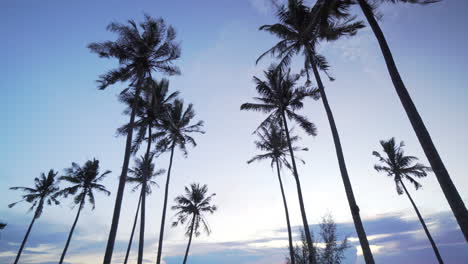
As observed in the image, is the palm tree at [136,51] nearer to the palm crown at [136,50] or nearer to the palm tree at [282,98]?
the palm crown at [136,50]

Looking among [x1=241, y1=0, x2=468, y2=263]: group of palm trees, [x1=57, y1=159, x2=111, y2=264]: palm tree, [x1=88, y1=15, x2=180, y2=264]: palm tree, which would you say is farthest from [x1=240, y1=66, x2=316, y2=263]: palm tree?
[x1=57, y1=159, x2=111, y2=264]: palm tree

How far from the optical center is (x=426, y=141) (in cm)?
509

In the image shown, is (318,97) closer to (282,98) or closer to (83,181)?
(282,98)

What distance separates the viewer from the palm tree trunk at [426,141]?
438 centimetres

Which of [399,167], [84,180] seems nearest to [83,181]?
[84,180]

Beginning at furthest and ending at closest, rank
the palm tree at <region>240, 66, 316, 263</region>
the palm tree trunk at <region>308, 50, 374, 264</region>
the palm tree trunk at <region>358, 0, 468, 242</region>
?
the palm tree at <region>240, 66, 316, 263</region>
the palm tree trunk at <region>308, 50, 374, 264</region>
the palm tree trunk at <region>358, 0, 468, 242</region>

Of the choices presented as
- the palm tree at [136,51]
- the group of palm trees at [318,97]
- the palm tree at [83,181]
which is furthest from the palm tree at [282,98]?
the palm tree at [83,181]

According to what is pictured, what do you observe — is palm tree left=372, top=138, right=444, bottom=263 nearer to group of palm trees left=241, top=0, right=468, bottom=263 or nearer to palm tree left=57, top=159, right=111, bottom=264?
group of palm trees left=241, top=0, right=468, bottom=263

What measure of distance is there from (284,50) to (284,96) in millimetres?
4510

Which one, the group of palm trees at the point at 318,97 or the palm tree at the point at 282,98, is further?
the palm tree at the point at 282,98

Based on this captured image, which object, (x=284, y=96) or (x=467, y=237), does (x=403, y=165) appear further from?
(x=467, y=237)

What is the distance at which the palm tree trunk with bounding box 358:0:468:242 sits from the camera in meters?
4.38

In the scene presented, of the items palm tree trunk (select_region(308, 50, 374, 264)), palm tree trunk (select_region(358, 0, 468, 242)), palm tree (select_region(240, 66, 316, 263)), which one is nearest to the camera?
palm tree trunk (select_region(358, 0, 468, 242))

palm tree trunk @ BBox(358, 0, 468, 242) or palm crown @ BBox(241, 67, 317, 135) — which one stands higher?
palm crown @ BBox(241, 67, 317, 135)
